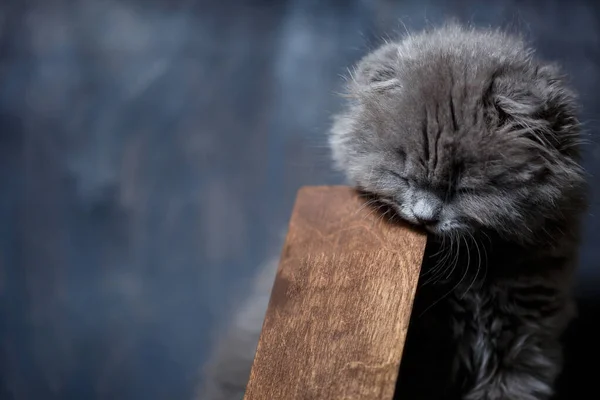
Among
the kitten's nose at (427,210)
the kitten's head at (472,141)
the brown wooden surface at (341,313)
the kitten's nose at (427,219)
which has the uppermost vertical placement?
the kitten's head at (472,141)

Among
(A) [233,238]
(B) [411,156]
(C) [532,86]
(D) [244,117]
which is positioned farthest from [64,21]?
(C) [532,86]

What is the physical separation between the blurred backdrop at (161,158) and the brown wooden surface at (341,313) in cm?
65

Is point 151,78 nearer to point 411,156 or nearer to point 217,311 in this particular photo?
point 217,311

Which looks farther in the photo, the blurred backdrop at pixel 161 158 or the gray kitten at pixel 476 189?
the blurred backdrop at pixel 161 158

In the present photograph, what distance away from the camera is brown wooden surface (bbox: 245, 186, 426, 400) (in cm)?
128

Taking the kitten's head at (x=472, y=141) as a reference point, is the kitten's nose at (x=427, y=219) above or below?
below

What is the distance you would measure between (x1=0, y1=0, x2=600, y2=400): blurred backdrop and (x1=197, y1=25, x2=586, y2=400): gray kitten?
541mm

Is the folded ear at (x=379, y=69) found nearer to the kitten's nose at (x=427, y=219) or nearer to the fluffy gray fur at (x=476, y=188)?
the fluffy gray fur at (x=476, y=188)

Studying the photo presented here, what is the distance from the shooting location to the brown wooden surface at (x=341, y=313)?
1283 mm

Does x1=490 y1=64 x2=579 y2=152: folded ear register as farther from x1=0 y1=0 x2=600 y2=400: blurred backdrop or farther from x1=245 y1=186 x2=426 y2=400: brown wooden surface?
x1=0 y1=0 x2=600 y2=400: blurred backdrop

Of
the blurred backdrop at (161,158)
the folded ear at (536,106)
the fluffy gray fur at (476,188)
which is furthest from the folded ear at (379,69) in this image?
the blurred backdrop at (161,158)

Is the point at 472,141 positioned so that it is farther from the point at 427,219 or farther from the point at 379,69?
the point at 379,69

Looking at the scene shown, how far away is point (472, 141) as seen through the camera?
130 centimetres

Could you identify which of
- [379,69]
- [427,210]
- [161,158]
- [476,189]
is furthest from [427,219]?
[161,158]
